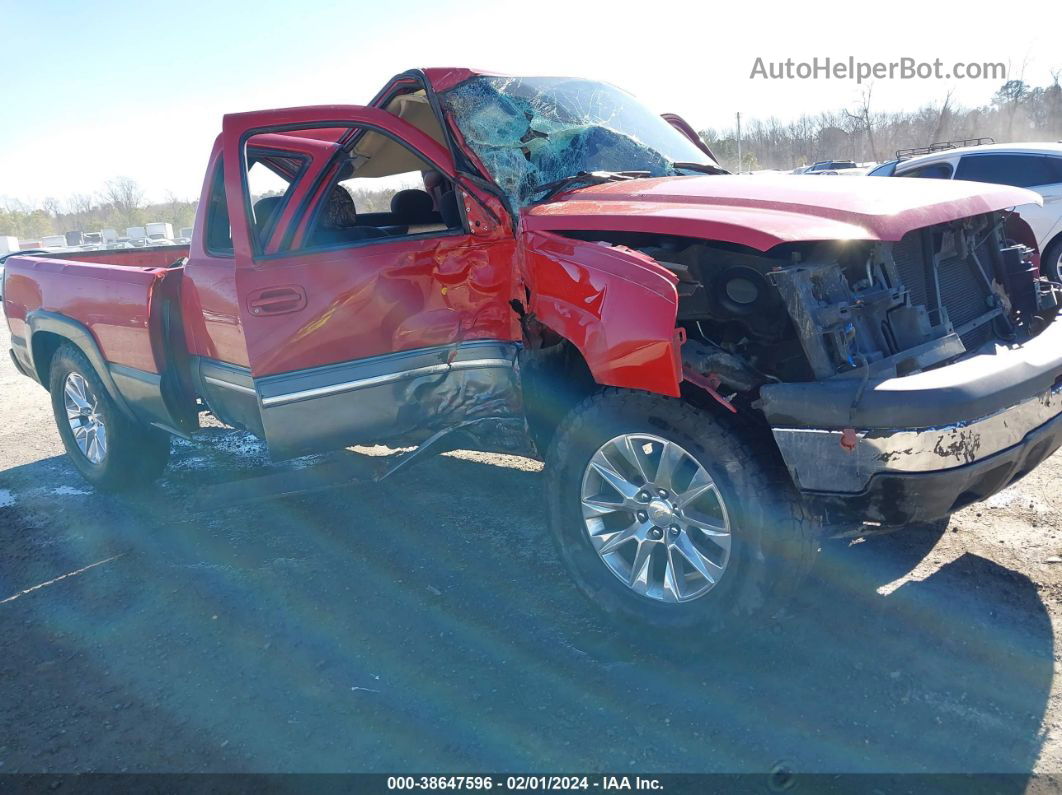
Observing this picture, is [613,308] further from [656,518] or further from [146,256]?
[146,256]

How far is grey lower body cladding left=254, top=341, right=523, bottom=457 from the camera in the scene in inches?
150

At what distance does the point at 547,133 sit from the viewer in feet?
13.2

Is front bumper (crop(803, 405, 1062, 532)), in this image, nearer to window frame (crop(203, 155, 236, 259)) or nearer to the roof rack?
window frame (crop(203, 155, 236, 259))

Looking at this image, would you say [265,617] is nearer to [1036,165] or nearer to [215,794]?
[215,794]

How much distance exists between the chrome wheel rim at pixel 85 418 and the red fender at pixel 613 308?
3.48 m

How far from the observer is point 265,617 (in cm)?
365

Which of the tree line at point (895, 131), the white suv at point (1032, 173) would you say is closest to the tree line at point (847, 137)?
the tree line at point (895, 131)

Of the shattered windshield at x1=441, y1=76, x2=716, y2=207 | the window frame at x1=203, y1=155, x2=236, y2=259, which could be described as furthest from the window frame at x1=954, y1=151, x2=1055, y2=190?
the window frame at x1=203, y1=155, x2=236, y2=259

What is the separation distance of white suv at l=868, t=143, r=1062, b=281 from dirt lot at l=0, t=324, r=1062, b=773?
4.83 m

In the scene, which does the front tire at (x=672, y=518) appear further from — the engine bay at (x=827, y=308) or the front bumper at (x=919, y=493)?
the engine bay at (x=827, y=308)

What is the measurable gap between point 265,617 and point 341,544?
2.58 ft

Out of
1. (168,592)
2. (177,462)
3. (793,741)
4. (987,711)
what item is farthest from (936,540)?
(177,462)

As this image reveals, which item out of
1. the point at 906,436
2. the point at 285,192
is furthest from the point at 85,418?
the point at 906,436

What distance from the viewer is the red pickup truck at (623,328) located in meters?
2.69
